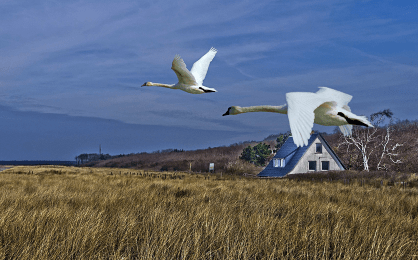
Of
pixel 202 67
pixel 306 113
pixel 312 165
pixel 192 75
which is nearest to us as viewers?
pixel 306 113

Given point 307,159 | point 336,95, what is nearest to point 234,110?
point 336,95

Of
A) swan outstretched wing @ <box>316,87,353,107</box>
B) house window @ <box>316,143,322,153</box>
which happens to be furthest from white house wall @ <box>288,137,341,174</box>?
swan outstretched wing @ <box>316,87,353,107</box>

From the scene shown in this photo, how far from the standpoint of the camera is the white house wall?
2425cm

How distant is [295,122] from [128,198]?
5.75 metres

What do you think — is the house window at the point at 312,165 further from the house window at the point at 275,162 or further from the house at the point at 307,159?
the house window at the point at 275,162

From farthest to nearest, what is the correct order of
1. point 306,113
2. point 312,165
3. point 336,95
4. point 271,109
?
point 312,165 → point 336,95 → point 271,109 → point 306,113

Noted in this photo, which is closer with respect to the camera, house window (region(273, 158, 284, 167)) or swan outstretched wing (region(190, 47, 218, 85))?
swan outstretched wing (region(190, 47, 218, 85))

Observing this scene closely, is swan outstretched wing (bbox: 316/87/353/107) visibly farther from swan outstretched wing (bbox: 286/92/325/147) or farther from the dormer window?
the dormer window

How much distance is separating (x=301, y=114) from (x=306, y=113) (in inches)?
1.2

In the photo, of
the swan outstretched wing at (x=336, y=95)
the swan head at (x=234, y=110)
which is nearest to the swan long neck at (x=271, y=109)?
the swan head at (x=234, y=110)

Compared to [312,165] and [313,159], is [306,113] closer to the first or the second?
[313,159]

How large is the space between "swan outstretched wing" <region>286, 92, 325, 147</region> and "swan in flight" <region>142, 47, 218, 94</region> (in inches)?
26.8

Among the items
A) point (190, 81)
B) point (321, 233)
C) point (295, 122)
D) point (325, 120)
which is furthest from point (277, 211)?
point (295, 122)

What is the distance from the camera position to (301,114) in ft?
6.30
